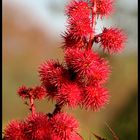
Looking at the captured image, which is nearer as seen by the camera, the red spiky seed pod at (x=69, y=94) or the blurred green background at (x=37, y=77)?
the red spiky seed pod at (x=69, y=94)

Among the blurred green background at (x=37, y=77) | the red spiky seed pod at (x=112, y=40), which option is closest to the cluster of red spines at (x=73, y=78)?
the red spiky seed pod at (x=112, y=40)

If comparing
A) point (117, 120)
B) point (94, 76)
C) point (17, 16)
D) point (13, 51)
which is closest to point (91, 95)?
point (94, 76)

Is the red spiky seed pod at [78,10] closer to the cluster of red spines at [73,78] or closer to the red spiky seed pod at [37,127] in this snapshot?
the cluster of red spines at [73,78]

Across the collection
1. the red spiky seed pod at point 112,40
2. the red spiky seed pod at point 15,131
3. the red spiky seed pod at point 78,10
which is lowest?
the red spiky seed pod at point 15,131

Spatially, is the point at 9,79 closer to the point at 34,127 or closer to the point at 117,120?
the point at 117,120

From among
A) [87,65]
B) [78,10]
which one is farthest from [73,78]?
[78,10]

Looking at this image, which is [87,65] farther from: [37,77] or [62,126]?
[37,77]
